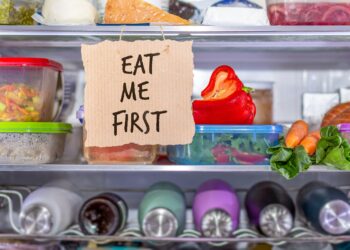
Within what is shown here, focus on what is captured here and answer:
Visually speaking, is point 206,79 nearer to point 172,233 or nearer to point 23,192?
point 172,233

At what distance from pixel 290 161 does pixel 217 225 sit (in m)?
0.25

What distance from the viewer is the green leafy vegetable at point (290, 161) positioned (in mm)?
1075

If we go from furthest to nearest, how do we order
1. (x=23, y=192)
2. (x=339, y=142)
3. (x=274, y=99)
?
(x=274, y=99) → (x=23, y=192) → (x=339, y=142)

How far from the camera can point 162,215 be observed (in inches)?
47.0

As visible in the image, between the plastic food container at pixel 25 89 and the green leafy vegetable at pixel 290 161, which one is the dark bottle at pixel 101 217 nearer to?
the plastic food container at pixel 25 89

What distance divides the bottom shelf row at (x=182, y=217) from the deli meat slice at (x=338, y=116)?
7.4 inches

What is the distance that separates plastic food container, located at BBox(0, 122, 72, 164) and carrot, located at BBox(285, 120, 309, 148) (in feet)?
1.98

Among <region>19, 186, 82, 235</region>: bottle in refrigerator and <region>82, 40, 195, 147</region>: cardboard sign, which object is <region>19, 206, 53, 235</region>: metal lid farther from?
<region>82, 40, 195, 147</region>: cardboard sign

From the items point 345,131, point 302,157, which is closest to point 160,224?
point 302,157

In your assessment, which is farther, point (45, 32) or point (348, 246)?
point (348, 246)

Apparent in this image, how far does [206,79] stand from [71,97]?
45 cm

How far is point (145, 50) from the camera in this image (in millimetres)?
1096

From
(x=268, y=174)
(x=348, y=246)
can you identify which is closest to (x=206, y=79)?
(x=268, y=174)

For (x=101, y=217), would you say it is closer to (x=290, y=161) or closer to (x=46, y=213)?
(x=46, y=213)
